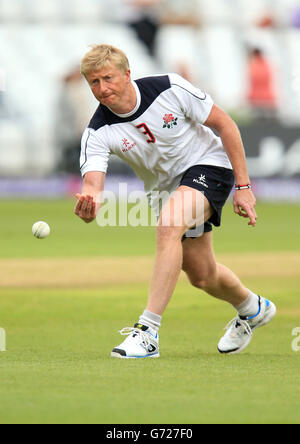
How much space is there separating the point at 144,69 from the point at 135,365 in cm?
2740

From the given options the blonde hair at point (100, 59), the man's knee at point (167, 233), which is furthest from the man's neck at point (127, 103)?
the man's knee at point (167, 233)

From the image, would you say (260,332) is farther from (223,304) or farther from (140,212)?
(140,212)

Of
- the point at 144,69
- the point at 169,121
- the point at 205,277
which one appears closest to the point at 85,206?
the point at 169,121

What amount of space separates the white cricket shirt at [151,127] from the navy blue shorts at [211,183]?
181 millimetres

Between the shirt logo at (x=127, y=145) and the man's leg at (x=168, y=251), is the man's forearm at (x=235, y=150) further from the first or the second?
the shirt logo at (x=127, y=145)

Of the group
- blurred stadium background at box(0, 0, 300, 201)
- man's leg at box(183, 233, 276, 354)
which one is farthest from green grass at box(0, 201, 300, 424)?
blurred stadium background at box(0, 0, 300, 201)

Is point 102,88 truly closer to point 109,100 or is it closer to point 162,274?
point 109,100

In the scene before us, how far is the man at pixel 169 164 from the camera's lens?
7191mm

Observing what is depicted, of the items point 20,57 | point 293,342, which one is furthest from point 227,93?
point 293,342

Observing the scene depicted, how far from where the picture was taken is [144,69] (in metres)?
33.4

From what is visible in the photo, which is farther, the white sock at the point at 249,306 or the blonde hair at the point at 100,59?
the white sock at the point at 249,306

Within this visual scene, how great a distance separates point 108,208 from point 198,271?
14.9 m

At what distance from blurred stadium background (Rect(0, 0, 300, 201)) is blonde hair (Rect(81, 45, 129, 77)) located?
17.2 metres

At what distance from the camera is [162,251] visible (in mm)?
7227
